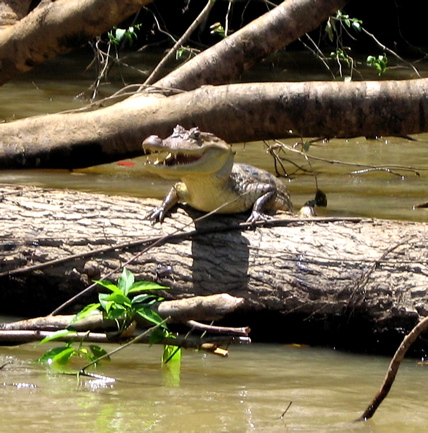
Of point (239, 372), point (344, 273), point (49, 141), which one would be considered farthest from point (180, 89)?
point (239, 372)

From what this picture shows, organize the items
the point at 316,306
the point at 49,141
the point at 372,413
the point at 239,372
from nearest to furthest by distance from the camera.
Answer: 1. the point at 372,413
2. the point at 239,372
3. the point at 316,306
4. the point at 49,141

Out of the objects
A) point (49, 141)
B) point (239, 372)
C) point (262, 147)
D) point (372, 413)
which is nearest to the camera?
point (372, 413)

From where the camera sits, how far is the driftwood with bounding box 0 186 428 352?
174 inches

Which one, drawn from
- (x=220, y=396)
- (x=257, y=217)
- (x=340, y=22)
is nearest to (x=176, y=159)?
(x=257, y=217)

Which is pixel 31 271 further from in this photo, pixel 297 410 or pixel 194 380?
pixel 297 410

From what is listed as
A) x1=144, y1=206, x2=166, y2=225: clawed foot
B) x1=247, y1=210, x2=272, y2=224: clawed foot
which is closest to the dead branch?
x1=144, y1=206, x2=166, y2=225: clawed foot

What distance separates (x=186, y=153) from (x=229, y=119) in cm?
169

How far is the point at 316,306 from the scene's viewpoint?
446cm

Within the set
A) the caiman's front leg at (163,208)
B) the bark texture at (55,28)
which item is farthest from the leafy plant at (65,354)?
the bark texture at (55,28)

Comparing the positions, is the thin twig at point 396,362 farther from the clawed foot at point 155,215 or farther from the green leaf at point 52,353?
the clawed foot at point 155,215

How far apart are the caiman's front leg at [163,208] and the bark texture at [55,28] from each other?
7.48ft

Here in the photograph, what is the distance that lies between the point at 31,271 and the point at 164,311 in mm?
1374

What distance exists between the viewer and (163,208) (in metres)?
5.06

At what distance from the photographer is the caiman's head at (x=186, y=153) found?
458 centimetres
